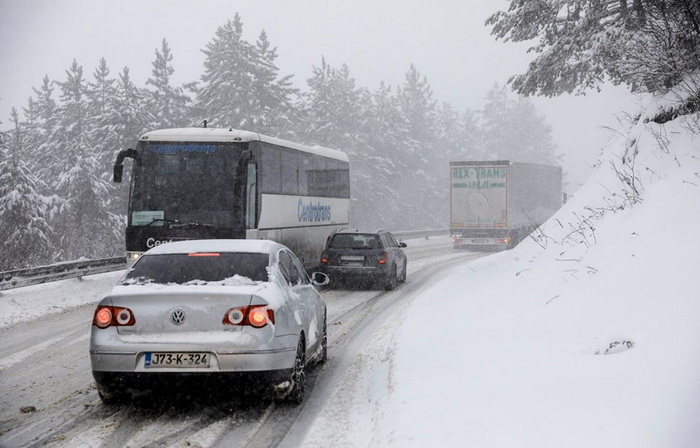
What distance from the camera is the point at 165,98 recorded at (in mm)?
48781

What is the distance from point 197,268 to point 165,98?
1754 inches

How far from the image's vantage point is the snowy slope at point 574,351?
16.8ft

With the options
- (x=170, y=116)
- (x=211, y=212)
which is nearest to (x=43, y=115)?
(x=170, y=116)

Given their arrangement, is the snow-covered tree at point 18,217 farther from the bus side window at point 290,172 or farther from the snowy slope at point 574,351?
the snowy slope at point 574,351

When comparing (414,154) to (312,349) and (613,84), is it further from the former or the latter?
(312,349)

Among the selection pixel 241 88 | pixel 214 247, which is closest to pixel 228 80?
pixel 241 88

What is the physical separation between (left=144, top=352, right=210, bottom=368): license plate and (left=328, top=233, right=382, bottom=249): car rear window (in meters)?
12.5

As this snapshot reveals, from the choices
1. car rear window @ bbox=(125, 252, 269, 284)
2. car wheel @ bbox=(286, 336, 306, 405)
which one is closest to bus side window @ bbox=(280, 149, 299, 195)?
car rear window @ bbox=(125, 252, 269, 284)

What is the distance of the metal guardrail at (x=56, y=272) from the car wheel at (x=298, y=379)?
36.4 ft

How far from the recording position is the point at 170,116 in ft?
160

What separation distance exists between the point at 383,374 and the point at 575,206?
1035 centimetres

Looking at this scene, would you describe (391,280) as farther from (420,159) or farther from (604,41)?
(420,159)

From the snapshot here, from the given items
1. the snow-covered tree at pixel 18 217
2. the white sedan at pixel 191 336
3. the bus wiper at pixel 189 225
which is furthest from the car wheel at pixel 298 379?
the snow-covered tree at pixel 18 217

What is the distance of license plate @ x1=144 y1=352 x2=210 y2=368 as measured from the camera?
6156 mm
